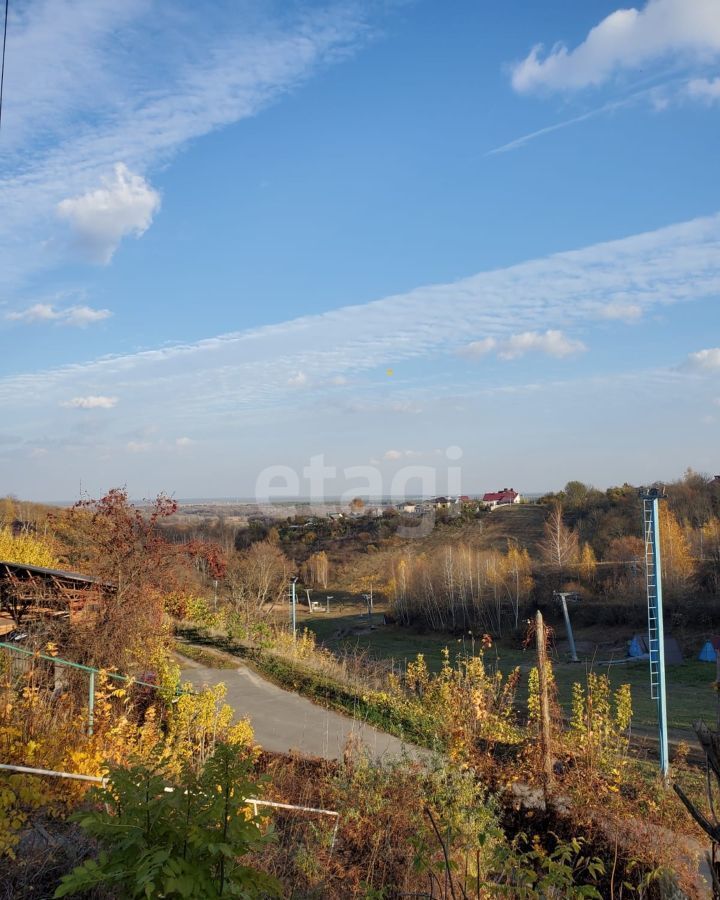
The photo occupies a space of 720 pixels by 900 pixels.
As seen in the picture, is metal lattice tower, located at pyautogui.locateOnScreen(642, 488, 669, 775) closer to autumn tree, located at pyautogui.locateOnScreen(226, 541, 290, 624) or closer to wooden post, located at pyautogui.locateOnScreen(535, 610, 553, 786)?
wooden post, located at pyautogui.locateOnScreen(535, 610, 553, 786)

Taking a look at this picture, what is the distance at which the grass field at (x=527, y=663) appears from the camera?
59.8 feet

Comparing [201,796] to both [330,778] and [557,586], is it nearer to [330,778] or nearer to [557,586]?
[330,778]

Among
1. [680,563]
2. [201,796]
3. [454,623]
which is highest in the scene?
[201,796]

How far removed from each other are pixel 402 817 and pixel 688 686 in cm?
2176

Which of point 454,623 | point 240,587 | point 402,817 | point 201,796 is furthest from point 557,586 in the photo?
point 201,796

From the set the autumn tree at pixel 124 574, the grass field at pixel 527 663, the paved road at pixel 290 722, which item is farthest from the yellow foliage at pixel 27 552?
the grass field at pixel 527 663

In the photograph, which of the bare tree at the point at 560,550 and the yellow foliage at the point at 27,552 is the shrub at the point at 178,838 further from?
the bare tree at the point at 560,550

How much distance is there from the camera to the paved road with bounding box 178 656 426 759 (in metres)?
8.98

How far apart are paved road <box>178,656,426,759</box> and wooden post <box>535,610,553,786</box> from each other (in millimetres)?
1285

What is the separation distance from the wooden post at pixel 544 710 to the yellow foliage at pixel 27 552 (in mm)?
14180

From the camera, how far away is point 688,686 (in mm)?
24047

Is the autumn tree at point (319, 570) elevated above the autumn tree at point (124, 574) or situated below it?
below

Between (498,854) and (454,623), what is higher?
(498,854)

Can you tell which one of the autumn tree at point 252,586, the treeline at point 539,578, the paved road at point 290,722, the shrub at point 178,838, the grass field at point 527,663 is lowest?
the grass field at point 527,663
